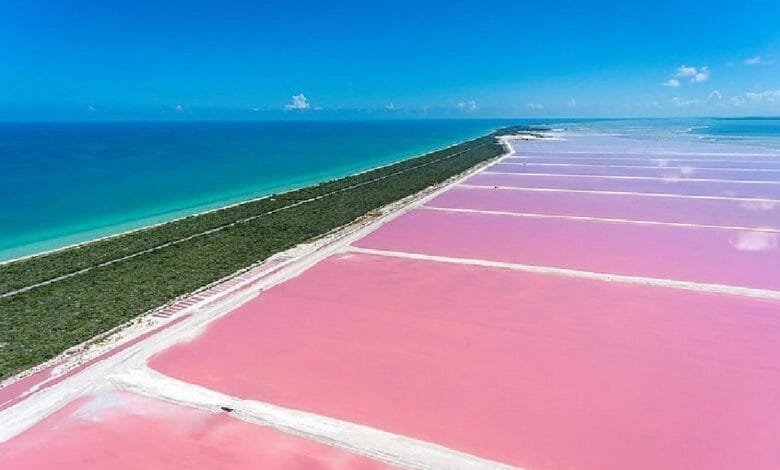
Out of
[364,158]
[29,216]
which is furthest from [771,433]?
[364,158]

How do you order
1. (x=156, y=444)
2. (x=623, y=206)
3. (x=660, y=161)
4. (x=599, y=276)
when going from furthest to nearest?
1. (x=660, y=161)
2. (x=623, y=206)
3. (x=599, y=276)
4. (x=156, y=444)

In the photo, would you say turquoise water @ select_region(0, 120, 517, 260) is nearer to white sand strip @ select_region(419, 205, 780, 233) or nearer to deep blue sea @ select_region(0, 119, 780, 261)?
deep blue sea @ select_region(0, 119, 780, 261)

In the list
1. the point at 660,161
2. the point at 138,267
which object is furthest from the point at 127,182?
the point at 660,161

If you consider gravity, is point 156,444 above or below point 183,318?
below

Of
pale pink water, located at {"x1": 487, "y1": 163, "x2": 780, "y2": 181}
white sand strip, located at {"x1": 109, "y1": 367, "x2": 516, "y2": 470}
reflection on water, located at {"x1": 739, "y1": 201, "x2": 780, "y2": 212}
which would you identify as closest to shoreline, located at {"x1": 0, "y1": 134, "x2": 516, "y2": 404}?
white sand strip, located at {"x1": 109, "y1": 367, "x2": 516, "y2": 470}

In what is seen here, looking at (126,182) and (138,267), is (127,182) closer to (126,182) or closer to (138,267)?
(126,182)

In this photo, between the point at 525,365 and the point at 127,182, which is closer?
the point at 525,365

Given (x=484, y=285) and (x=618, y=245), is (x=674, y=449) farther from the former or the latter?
(x=618, y=245)

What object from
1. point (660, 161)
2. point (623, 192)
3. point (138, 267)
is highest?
point (138, 267)
